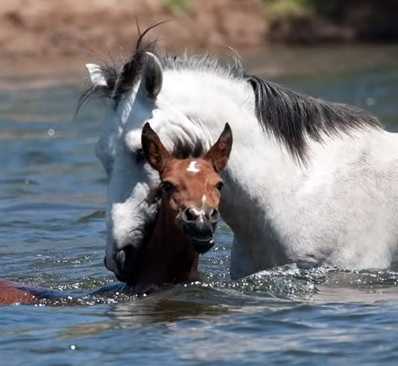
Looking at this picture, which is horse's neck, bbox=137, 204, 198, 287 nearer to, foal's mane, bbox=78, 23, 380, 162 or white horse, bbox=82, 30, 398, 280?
white horse, bbox=82, 30, 398, 280

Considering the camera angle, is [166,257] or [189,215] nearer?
[189,215]

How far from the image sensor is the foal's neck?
6484 mm

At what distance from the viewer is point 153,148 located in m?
6.26

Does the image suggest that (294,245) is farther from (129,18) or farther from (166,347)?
(129,18)

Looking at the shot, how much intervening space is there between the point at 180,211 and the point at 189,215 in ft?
0.28

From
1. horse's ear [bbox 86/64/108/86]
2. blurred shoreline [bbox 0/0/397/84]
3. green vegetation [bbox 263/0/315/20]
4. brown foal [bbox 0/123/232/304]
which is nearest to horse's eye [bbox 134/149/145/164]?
brown foal [bbox 0/123/232/304]

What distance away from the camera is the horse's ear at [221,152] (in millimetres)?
6301

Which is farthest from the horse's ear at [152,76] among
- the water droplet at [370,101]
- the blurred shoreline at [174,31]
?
the blurred shoreline at [174,31]

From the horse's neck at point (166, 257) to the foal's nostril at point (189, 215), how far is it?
343mm

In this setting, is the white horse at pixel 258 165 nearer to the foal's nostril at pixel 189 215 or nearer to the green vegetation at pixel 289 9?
the foal's nostril at pixel 189 215

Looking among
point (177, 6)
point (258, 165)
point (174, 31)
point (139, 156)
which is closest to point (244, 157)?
point (258, 165)

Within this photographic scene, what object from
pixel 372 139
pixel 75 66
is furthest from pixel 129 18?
pixel 372 139

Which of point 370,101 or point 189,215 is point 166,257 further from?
point 370,101

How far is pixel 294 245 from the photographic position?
261 inches
